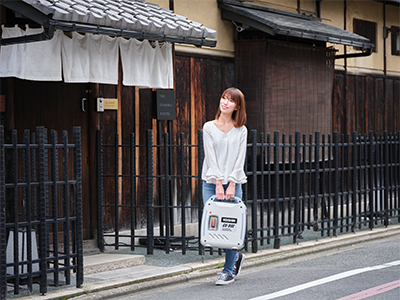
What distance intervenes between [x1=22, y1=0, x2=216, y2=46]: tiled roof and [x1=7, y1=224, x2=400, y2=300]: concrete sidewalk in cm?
319

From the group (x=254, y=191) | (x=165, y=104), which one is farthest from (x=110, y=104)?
(x=254, y=191)

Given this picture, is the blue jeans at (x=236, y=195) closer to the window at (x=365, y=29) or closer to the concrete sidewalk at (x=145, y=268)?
the concrete sidewalk at (x=145, y=268)

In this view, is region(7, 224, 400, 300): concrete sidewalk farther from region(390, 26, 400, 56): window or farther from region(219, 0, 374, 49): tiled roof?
region(390, 26, 400, 56): window

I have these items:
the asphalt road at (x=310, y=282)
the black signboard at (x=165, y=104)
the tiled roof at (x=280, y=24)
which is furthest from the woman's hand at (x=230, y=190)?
the tiled roof at (x=280, y=24)

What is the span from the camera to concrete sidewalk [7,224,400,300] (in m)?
7.03

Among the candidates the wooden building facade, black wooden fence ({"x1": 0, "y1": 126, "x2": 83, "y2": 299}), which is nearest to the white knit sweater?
black wooden fence ({"x1": 0, "y1": 126, "x2": 83, "y2": 299})

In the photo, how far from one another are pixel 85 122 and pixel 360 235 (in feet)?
17.1

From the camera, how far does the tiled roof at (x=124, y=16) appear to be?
7305mm

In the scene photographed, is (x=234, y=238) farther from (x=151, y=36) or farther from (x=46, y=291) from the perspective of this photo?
(x=151, y=36)

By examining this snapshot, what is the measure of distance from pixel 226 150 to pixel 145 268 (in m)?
2.25

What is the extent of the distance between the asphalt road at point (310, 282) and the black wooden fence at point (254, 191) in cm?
96

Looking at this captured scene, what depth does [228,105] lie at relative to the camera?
7.21 meters

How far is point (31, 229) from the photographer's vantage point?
703cm

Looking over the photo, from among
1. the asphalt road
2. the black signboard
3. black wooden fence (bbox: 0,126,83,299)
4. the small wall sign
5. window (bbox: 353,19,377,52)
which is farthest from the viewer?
window (bbox: 353,19,377,52)
